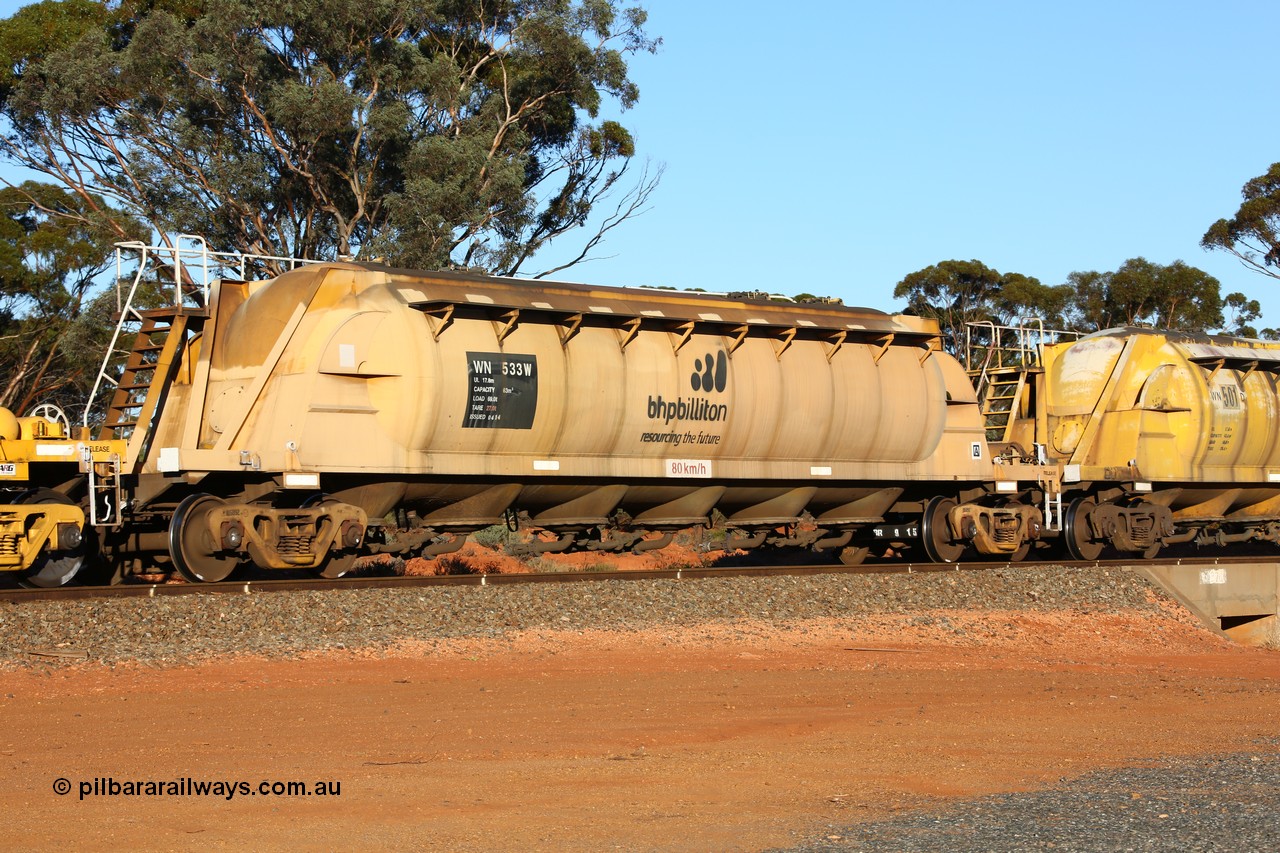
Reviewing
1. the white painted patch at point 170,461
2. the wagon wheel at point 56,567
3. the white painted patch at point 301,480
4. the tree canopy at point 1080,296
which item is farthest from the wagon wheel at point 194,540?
the tree canopy at point 1080,296

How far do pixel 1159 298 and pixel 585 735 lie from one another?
5242 centimetres

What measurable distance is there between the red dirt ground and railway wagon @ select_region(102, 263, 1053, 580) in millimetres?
3173

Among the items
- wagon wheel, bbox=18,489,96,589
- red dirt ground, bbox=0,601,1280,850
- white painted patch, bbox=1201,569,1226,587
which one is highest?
wagon wheel, bbox=18,489,96,589

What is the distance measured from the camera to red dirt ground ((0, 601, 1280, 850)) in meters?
6.67

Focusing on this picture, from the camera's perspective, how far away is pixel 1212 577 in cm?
2005

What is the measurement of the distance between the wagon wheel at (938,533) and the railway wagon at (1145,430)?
2.58 m

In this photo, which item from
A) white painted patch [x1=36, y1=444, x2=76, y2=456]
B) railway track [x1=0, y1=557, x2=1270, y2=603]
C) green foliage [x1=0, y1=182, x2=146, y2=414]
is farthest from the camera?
green foliage [x1=0, y1=182, x2=146, y2=414]

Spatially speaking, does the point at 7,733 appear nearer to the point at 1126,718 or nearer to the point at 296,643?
the point at 296,643

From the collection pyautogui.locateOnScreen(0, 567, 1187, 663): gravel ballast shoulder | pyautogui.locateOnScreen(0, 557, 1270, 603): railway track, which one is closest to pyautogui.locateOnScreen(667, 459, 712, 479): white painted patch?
pyautogui.locateOnScreen(0, 557, 1270, 603): railway track

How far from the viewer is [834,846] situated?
6270 mm

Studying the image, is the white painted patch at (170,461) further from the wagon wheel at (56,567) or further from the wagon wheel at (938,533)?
the wagon wheel at (938,533)

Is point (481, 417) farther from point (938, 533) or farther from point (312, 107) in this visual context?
point (312, 107)

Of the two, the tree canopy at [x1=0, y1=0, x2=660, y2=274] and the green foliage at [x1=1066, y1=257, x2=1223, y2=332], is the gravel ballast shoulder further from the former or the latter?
the green foliage at [x1=1066, y1=257, x2=1223, y2=332]

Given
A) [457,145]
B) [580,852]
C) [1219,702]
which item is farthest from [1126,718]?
[457,145]
